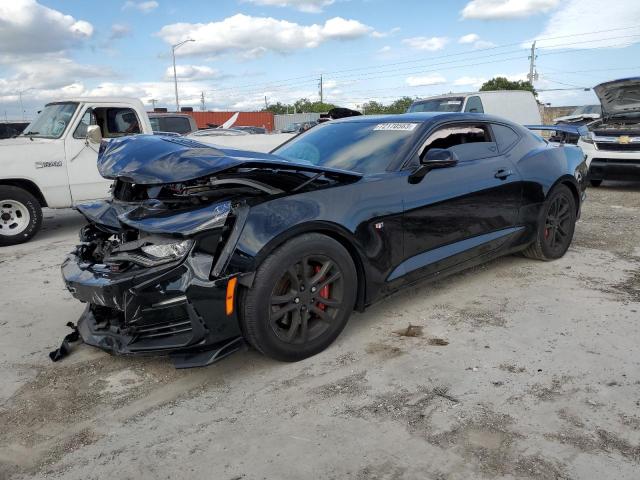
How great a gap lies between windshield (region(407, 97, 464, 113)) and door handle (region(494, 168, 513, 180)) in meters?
7.78

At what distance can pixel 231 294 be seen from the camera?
3.05 meters

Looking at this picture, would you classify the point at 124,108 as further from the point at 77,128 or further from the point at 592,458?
the point at 592,458

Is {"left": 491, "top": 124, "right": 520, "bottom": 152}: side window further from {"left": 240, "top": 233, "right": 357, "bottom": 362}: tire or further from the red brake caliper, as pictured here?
the red brake caliper

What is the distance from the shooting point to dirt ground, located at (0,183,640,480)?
2.49 meters

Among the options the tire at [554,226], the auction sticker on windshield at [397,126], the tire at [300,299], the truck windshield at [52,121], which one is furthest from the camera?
the truck windshield at [52,121]

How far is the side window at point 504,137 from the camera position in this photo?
488 cm

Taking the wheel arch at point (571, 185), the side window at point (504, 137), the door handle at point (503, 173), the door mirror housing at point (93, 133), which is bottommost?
the wheel arch at point (571, 185)

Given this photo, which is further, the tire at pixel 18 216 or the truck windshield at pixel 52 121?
the truck windshield at pixel 52 121

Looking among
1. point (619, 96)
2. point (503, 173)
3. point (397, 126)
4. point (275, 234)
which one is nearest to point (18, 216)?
point (397, 126)

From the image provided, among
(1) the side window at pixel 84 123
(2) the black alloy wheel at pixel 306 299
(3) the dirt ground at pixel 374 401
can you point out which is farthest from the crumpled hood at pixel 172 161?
(1) the side window at pixel 84 123

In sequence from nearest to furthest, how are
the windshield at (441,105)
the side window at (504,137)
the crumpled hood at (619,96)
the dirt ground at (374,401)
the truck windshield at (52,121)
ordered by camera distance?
the dirt ground at (374,401) < the side window at (504,137) < the truck windshield at (52,121) < the crumpled hood at (619,96) < the windshield at (441,105)

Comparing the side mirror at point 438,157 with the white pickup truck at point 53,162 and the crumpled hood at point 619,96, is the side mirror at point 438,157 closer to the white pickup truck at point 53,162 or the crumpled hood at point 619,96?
the white pickup truck at point 53,162

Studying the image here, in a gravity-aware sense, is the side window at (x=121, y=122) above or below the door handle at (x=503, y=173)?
above

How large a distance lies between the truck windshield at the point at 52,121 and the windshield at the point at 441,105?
7.67m
